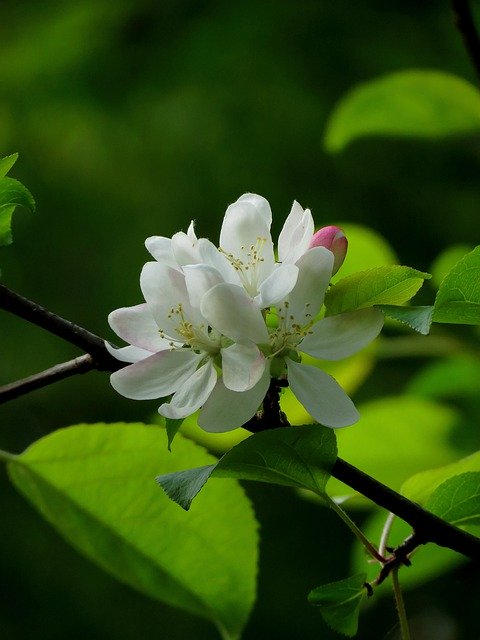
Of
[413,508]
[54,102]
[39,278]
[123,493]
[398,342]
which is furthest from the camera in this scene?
[39,278]

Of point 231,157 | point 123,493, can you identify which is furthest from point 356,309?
point 231,157

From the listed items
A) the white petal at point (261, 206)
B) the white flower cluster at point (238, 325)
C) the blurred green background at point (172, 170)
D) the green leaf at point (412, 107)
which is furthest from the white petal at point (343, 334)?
the blurred green background at point (172, 170)

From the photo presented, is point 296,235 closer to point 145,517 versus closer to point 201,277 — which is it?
point 201,277

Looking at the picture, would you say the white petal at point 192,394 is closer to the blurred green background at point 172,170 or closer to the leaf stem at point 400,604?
the leaf stem at point 400,604

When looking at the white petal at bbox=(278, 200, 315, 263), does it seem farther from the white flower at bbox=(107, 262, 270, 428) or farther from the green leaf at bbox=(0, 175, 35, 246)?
the green leaf at bbox=(0, 175, 35, 246)

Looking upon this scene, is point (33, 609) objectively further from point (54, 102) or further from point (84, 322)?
point (54, 102)

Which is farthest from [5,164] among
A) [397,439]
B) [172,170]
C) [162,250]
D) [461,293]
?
[172,170]

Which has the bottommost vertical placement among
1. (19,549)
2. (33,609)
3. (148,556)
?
(33,609)
